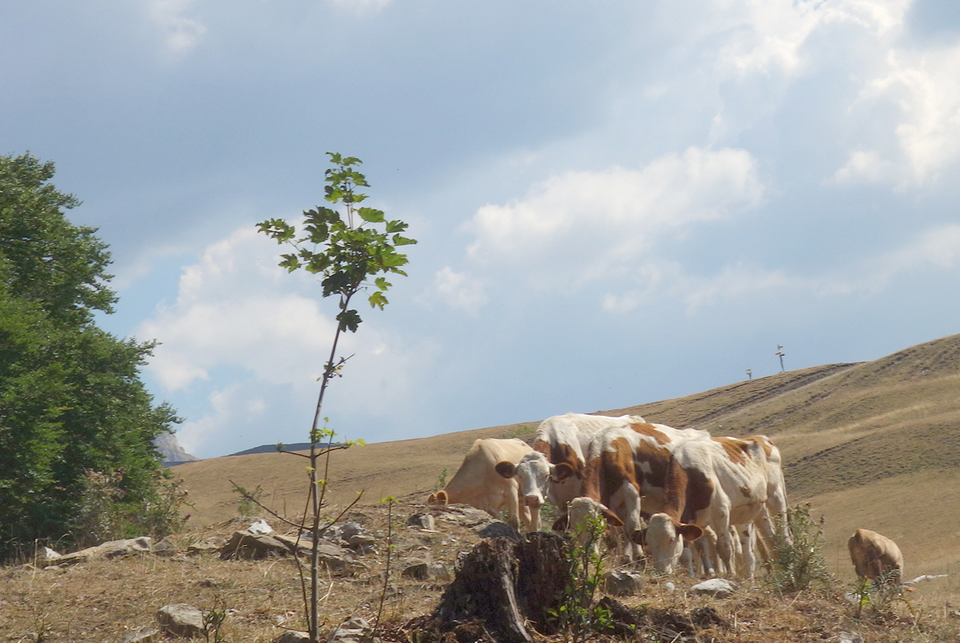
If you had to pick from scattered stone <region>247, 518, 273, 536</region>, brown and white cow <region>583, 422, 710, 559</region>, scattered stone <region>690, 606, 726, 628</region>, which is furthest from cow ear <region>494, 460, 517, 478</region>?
scattered stone <region>690, 606, 726, 628</region>

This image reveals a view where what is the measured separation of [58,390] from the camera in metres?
15.5

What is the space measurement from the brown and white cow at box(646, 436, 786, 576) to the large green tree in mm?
8951

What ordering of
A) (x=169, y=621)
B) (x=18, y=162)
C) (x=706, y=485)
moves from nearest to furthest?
(x=169, y=621) → (x=706, y=485) → (x=18, y=162)

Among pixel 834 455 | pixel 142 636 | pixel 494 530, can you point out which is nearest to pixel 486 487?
pixel 494 530

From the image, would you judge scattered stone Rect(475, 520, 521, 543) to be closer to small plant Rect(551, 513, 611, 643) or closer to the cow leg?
small plant Rect(551, 513, 611, 643)

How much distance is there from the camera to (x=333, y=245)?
592cm

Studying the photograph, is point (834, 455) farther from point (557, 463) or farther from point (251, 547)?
point (251, 547)

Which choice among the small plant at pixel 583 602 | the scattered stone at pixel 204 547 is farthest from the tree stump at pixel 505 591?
the scattered stone at pixel 204 547

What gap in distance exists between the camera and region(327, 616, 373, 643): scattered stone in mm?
5410

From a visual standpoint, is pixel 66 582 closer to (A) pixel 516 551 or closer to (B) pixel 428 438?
(A) pixel 516 551

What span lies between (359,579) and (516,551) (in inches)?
116

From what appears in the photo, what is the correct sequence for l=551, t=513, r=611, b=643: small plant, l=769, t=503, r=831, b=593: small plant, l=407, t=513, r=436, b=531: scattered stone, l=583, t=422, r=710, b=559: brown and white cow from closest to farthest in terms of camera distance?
l=551, t=513, r=611, b=643: small plant, l=769, t=503, r=831, b=593: small plant, l=407, t=513, r=436, b=531: scattered stone, l=583, t=422, r=710, b=559: brown and white cow

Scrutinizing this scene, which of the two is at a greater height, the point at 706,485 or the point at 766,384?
the point at 766,384

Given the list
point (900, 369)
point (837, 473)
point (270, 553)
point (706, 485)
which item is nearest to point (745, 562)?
point (706, 485)
